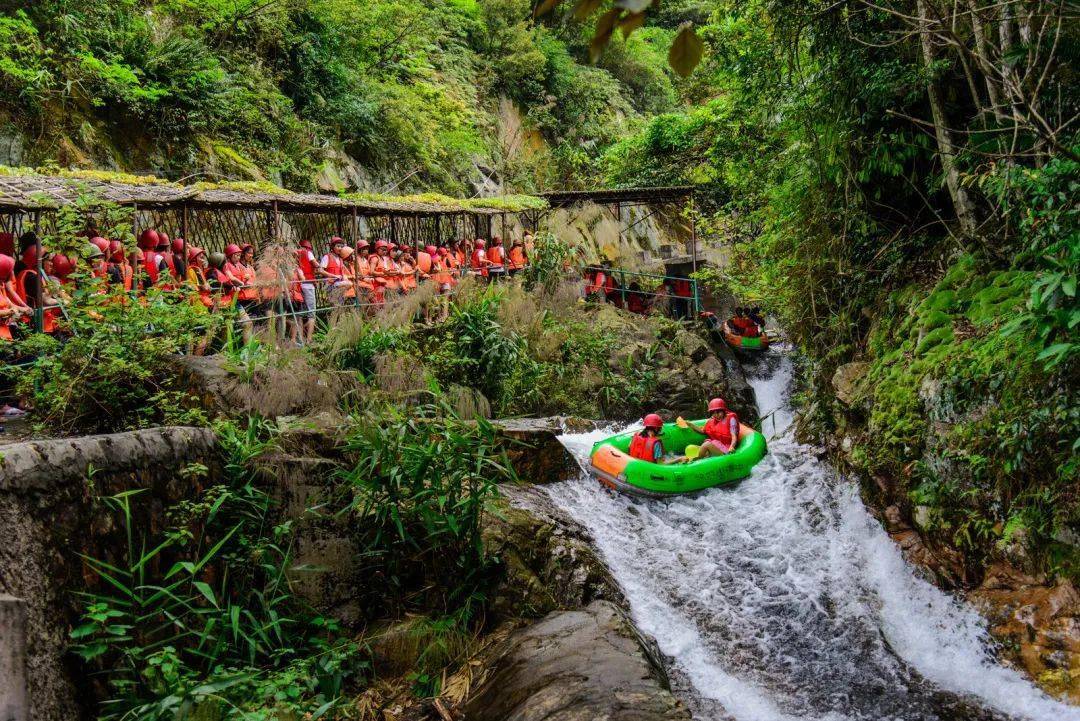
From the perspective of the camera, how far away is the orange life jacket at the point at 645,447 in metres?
9.24

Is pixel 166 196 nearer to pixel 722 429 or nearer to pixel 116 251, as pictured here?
pixel 116 251

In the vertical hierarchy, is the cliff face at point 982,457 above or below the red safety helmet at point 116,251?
below

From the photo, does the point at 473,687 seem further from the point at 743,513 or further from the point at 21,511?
the point at 743,513

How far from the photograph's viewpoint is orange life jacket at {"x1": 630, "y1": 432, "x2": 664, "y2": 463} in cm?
924

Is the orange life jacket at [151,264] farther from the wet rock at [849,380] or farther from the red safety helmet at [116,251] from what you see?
the wet rock at [849,380]

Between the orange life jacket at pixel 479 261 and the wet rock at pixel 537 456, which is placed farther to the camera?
the orange life jacket at pixel 479 261

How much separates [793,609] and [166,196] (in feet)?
25.6

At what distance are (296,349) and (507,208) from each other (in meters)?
8.12

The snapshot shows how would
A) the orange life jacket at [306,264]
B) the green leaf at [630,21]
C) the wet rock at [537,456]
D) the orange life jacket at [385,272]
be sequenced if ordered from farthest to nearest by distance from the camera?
the orange life jacket at [385,272]
the orange life jacket at [306,264]
the wet rock at [537,456]
the green leaf at [630,21]


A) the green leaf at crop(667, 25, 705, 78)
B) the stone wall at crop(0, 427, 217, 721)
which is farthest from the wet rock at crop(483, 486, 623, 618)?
the green leaf at crop(667, 25, 705, 78)

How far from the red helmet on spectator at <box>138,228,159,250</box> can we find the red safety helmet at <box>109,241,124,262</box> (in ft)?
2.87

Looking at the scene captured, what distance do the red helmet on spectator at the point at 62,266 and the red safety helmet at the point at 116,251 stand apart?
1.18 feet

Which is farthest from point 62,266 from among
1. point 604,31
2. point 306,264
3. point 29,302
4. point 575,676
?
point 604,31

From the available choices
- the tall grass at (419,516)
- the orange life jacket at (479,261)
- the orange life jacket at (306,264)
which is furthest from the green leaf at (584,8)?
the orange life jacket at (479,261)
